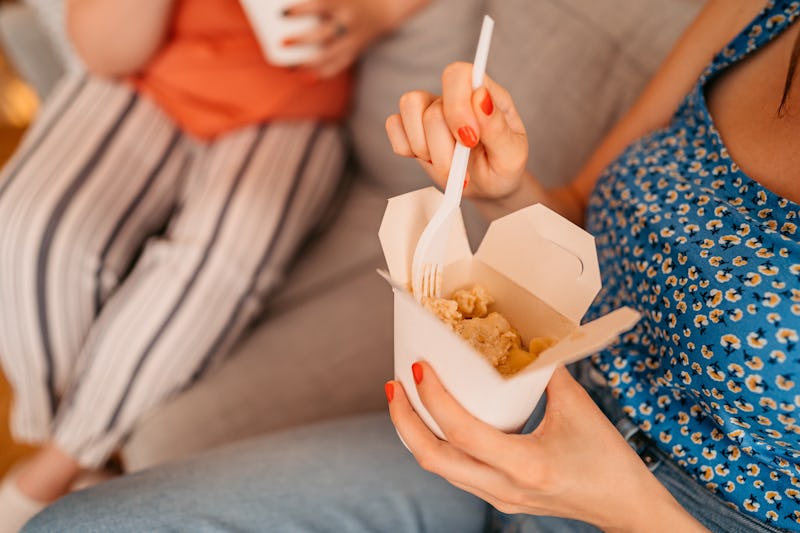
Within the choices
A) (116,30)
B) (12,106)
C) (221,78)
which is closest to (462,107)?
(221,78)

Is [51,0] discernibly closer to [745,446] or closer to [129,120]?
[129,120]

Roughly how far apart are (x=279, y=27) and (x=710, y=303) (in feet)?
2.20

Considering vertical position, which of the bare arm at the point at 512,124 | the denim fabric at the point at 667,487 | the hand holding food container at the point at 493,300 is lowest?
the denim fabric at the point at 667,487

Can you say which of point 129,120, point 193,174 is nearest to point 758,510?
point 193,174

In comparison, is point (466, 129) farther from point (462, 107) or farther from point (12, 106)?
point (12, 106)

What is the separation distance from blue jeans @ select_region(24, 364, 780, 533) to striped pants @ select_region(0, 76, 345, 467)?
0.88 ft

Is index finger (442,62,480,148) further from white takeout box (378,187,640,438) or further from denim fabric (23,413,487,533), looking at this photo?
denim fabric (23,413,487,533)

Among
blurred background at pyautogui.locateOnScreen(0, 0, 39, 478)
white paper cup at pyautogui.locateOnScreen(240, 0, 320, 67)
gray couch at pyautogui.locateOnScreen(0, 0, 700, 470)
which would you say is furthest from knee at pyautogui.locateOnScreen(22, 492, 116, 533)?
blurred background at pyautogui.locateOnScreen(0, 0, 39, 478)

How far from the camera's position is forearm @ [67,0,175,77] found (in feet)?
3.01

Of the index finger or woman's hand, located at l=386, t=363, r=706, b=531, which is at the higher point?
the index finger

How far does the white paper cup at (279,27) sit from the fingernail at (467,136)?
490 mm

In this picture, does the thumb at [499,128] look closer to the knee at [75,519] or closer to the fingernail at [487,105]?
the fingernail at [487,105]

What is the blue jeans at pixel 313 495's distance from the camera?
0.54 metres

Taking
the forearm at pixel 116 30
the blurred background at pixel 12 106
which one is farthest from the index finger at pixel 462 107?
the blurred background at pixel 12 106
